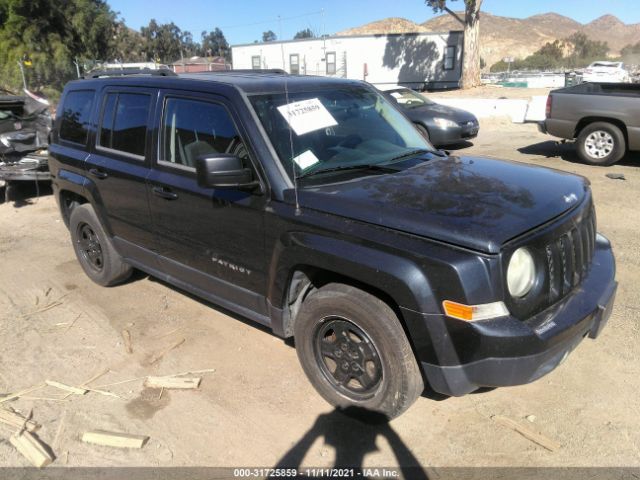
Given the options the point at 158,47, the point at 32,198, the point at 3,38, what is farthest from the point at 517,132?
the point at 158,47

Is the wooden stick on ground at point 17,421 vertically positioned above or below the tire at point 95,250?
below

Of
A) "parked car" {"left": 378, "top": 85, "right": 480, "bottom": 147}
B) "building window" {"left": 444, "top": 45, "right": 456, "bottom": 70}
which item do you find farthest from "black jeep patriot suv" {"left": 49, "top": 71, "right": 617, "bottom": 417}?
"building window" {"left": 444, "top": 45, "right": 456, "bottom": 70}

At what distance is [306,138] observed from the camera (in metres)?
3.24

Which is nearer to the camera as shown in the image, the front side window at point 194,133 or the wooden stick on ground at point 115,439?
the wooden stick on ground at point 115,439

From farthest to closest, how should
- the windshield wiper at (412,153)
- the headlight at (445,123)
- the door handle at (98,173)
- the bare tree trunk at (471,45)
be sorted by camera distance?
the bare tree trunk at (471,45), the headlight at (445,123), the door handle at (98,173), the windshield wiper at (412,153)

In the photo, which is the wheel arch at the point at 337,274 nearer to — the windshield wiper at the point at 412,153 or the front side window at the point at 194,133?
the front side window at the point at 194,133

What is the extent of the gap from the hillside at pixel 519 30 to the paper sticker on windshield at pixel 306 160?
8104 centimetres

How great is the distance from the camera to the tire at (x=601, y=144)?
9.04 m

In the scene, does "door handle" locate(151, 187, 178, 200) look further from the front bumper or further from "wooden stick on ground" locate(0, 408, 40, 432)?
the front bumper

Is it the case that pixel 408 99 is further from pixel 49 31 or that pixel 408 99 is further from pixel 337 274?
pixel 49 31

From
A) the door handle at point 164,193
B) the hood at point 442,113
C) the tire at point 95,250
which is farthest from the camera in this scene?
the hood at point 442,113

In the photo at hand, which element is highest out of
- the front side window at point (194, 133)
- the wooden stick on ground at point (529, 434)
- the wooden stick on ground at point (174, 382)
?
the front side window at point (194, 133)

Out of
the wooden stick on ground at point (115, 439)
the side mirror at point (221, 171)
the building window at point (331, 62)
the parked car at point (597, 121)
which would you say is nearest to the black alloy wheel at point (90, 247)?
the wooden stick on ground at point (115, 439)

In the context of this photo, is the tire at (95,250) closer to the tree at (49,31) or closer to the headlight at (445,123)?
the headlight at (445,123)
